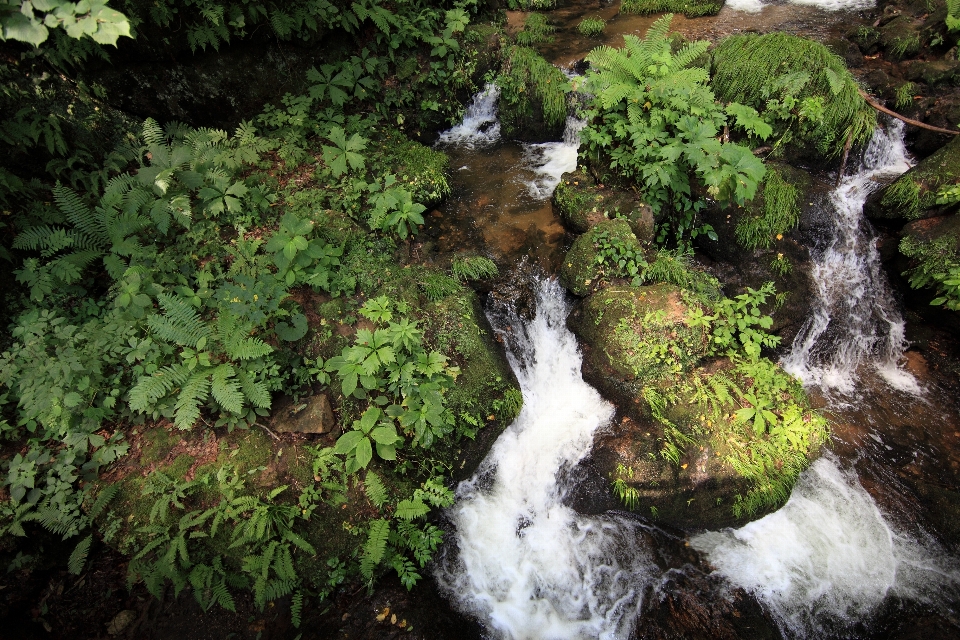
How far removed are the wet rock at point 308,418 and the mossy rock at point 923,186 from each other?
812cm

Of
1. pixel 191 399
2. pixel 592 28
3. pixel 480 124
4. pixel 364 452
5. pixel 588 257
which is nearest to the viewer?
pixel 191 399

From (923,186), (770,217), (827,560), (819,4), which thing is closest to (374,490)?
(827,560)

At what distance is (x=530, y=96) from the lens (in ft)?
27.7

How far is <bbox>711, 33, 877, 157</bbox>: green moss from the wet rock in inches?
285

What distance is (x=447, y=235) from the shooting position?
7016mm

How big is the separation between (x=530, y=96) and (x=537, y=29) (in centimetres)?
237

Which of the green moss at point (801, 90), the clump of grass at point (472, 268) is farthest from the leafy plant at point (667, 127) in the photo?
the clump of grass at point (472, 268)

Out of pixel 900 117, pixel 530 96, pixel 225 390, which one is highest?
pixel 530 96

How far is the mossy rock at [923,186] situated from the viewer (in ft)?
20.1

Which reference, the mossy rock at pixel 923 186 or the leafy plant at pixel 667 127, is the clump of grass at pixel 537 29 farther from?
the mossy rock at pixel 923 186

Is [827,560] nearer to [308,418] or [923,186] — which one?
[923,186]

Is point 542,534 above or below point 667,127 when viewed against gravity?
below

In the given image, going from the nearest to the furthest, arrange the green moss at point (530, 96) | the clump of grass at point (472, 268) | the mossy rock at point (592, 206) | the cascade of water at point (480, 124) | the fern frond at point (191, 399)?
the fern frond at point (191, 399)
the clump of grass at point (472, 268)
the mossy rock at point (592, 206)
the green moss at point (530, 96)
the cascade of water at point (480, 124)

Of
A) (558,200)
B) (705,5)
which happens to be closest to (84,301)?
(558,200)
